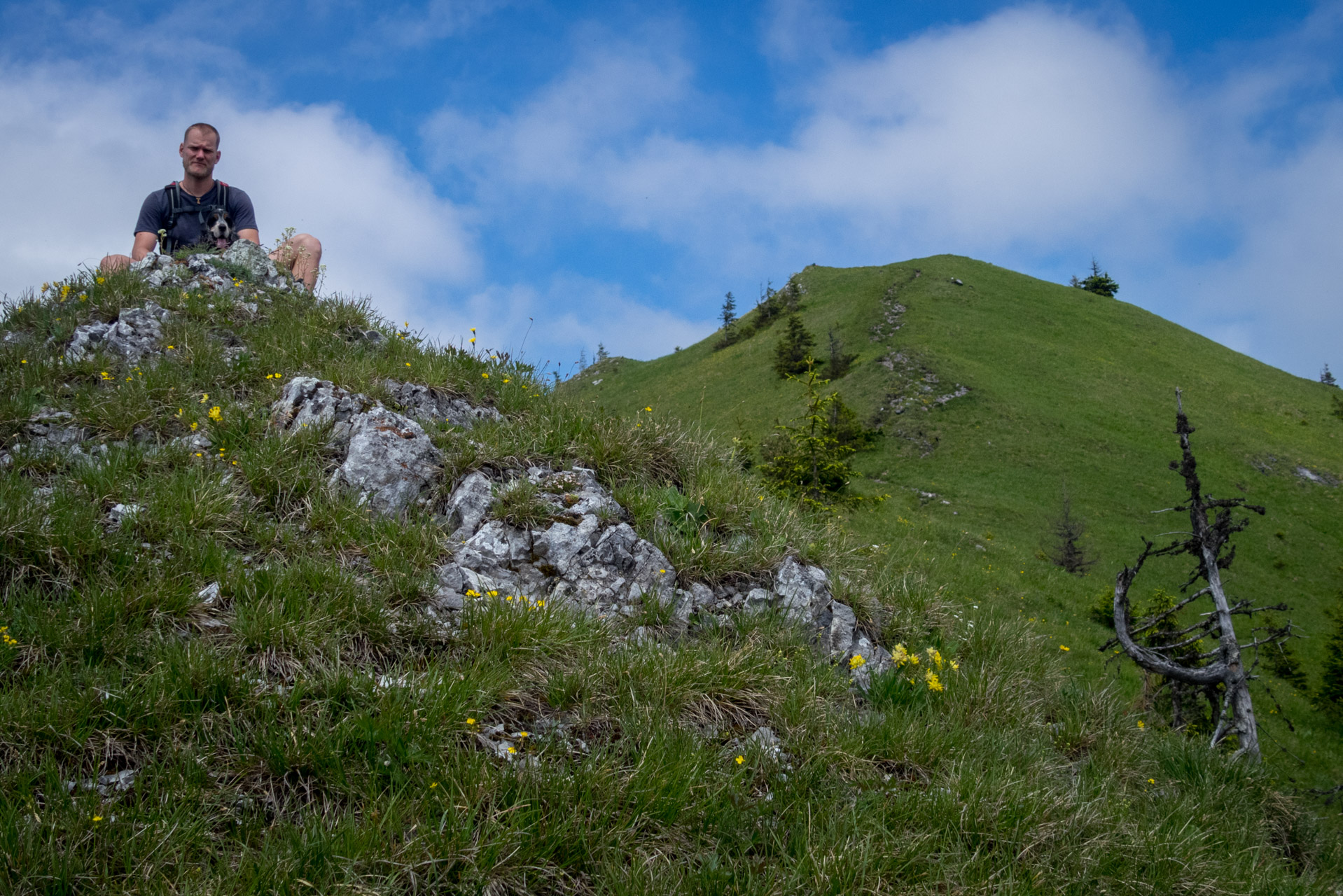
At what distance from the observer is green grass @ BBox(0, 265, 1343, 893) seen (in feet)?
9.20

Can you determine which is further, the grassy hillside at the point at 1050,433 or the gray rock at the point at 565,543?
the grassy hillside at the point at 1050,433

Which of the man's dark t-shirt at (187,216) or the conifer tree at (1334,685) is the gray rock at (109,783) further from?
the conifer tree at (1334,685)

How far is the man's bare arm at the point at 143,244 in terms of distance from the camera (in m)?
9.50

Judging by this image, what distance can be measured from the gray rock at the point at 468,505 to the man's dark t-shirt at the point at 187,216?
7.38 meters

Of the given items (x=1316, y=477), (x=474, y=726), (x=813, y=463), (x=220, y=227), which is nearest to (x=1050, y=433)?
(x=1316, y=477)

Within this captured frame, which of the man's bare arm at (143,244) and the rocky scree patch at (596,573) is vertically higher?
the man's bare arm at (143,244)

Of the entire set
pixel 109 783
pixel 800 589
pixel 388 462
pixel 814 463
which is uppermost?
pixel 814 463

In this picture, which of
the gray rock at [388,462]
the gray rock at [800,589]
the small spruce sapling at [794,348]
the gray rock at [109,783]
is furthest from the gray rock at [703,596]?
the small spruce sapling at [794,348]

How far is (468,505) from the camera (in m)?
5.53

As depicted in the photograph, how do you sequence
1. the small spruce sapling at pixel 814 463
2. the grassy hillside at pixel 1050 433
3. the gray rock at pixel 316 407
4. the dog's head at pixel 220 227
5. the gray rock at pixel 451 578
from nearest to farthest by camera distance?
1. the gray rock at pixel 451 578
2. the gray rock at pixel 316 407
3. the dog's head at pixel 220 227
4. the small spruce sapling at pixel 814 463
5. the grassy hillside at pixel 1050 433

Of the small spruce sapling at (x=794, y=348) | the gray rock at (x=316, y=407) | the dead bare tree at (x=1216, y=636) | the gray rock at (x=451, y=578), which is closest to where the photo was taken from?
the gray rock at (x=451, y=578)

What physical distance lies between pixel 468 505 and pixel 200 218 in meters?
7.97

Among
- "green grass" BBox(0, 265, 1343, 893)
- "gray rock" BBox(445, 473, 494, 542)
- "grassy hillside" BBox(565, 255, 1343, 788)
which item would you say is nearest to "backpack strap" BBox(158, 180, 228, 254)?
"green grass" BBox(0, 265, 1343, 893)

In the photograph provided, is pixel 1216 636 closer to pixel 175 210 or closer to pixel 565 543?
pixel 565 543
